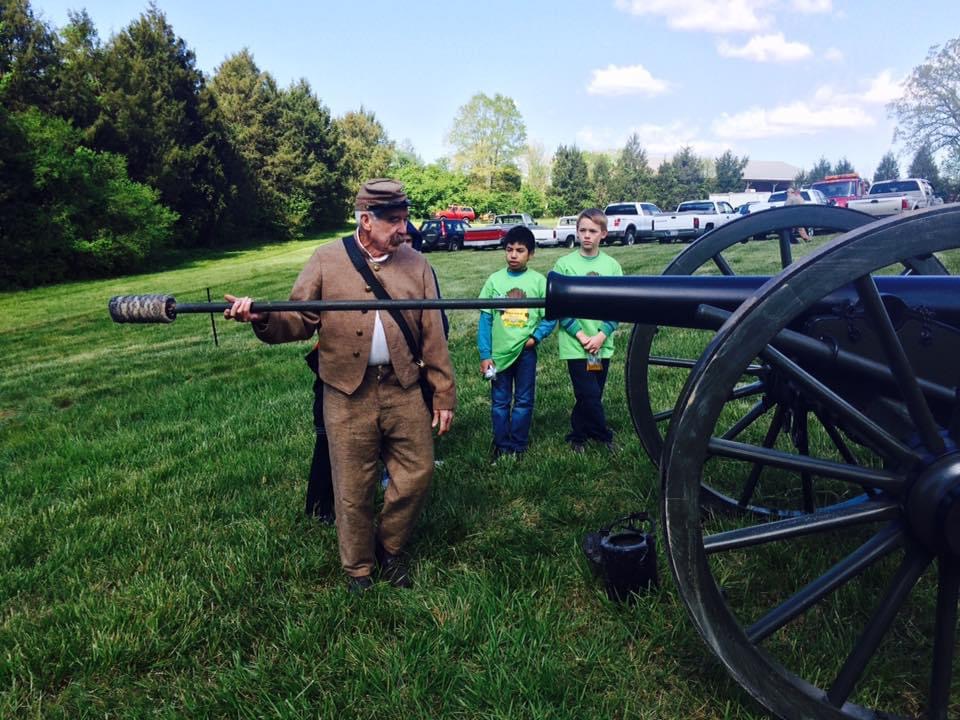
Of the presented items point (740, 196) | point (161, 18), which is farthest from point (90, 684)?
point (161, 18)

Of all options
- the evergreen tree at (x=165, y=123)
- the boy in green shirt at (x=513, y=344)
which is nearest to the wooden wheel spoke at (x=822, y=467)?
the boy in green shirt at (x=513, y=344)

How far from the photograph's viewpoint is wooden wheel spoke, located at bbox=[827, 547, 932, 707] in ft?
6.58

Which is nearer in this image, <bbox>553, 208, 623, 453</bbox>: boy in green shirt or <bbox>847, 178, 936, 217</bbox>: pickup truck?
<bbox>553, 208, 623, 453</bbox>: boy in green shirt

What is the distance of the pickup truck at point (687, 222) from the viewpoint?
1083 inches

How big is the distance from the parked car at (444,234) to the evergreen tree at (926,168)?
4516 centimetres

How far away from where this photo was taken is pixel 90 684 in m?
2.62

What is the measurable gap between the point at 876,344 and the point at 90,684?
123 inches

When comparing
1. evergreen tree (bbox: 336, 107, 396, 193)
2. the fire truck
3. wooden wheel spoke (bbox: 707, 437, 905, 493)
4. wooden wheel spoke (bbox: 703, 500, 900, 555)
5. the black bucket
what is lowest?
the black bucket

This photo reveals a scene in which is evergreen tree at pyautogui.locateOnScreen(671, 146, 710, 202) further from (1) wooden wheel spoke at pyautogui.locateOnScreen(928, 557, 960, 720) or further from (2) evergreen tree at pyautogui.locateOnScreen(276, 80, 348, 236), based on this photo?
(1) wooden wheel spoke at pyautogui.locateOnScreen(928, 557, 960, 720)

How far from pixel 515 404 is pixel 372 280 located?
2.03 metres

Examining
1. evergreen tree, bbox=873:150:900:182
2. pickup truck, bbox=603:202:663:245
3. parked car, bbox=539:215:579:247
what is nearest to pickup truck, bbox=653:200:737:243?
pickup truck, bbox=603:202:663:245

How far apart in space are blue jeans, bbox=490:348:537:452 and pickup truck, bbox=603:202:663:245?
2358 cm

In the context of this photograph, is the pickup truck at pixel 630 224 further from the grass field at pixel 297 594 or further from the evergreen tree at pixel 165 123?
the grass field at pixel 297 594

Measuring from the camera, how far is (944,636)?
202 centimetres
